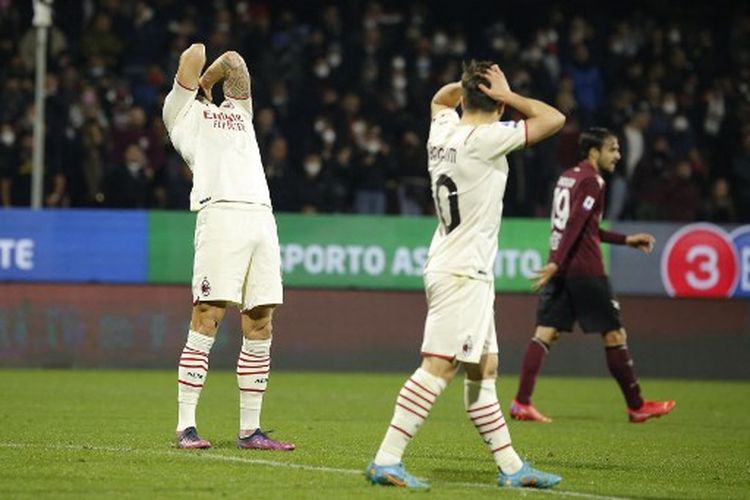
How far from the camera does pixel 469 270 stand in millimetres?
8266

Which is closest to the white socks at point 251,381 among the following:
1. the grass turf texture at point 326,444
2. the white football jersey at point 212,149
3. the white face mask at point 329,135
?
the grass turf texture at point 326,444

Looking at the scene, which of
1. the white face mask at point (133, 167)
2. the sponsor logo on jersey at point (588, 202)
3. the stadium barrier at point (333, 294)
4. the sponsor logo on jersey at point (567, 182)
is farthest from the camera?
the white face mask at point (133, 167)

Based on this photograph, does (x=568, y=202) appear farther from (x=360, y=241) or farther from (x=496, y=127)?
(x=360, y=241)

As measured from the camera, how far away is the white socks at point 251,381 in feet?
33.2

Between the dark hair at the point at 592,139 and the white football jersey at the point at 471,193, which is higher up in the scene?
the dark hair at the point at 592,139

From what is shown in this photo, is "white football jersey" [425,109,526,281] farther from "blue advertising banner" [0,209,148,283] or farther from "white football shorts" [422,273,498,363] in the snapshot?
"blue advertising banner" [0,209,148,283]

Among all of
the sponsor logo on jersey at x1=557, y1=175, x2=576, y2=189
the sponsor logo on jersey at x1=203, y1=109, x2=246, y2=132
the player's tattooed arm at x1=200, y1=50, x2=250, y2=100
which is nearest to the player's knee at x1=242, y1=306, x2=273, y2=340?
the sponsor logo on jersey at x1=203, y1=109, x2=246, y2=132

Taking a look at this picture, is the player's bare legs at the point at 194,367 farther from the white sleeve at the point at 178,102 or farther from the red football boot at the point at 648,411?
the red football boot at the point at 648,411

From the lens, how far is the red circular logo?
19.9 m

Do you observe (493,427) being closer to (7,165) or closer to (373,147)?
(7,165)

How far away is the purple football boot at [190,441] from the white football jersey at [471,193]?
7.49ft

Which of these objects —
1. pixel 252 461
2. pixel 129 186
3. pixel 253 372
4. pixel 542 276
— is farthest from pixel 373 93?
pixel 252 461

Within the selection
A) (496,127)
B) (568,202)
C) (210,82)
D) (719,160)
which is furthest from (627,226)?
(496,127)

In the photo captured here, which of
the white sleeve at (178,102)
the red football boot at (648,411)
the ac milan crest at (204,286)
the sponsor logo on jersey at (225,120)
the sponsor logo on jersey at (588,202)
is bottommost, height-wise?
the red football boot at (648,411)
